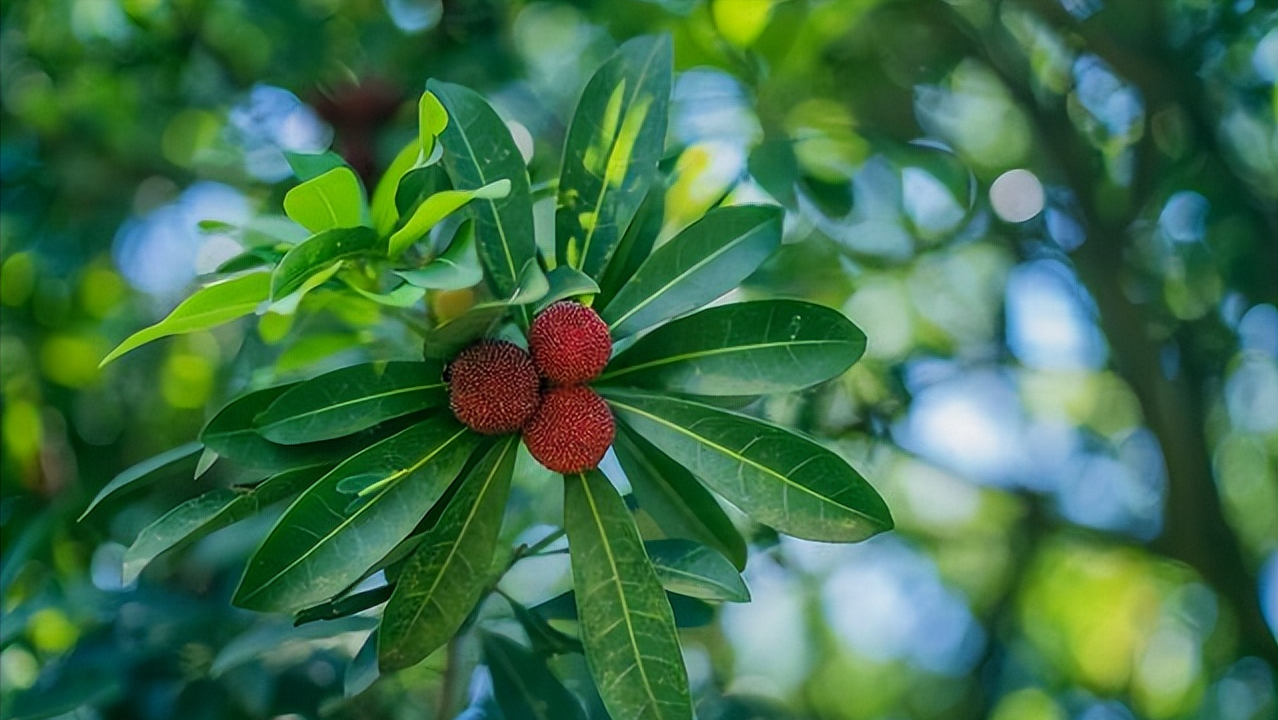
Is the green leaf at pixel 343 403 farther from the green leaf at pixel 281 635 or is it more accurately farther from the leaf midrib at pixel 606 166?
the green leaf at pixel 281 635

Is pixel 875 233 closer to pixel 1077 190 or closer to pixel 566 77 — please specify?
pixel 1077 190

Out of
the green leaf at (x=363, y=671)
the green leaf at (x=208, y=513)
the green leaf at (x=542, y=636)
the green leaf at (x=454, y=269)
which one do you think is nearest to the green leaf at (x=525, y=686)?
the green leaf at (x=542, y=636)

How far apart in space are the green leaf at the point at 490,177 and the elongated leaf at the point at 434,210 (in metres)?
0.06

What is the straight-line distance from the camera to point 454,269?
681mm

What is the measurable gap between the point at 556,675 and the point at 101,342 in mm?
807

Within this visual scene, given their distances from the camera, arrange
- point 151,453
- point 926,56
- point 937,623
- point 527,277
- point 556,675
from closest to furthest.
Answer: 1. point 527,277
2. point 556,675
3. point 151,453
4. point 926,56
5. point 937,623

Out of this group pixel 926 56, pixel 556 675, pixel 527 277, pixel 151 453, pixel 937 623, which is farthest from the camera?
pixel 937 623

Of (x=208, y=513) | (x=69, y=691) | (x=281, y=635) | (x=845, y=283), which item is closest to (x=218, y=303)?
(x=208, y=513)

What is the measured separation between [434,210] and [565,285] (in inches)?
3.5

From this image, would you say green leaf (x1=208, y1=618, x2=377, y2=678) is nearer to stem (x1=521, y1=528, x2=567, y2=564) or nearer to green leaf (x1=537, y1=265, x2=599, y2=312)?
stem (x1=521, y1=528, x2=567, y2=564)

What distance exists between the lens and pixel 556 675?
0.95 metres

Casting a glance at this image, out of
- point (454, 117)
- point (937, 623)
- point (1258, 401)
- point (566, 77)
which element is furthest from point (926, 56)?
point (454, 117)

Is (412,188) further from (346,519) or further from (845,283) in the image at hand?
(845,283)

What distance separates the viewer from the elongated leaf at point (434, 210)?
2.06ft
